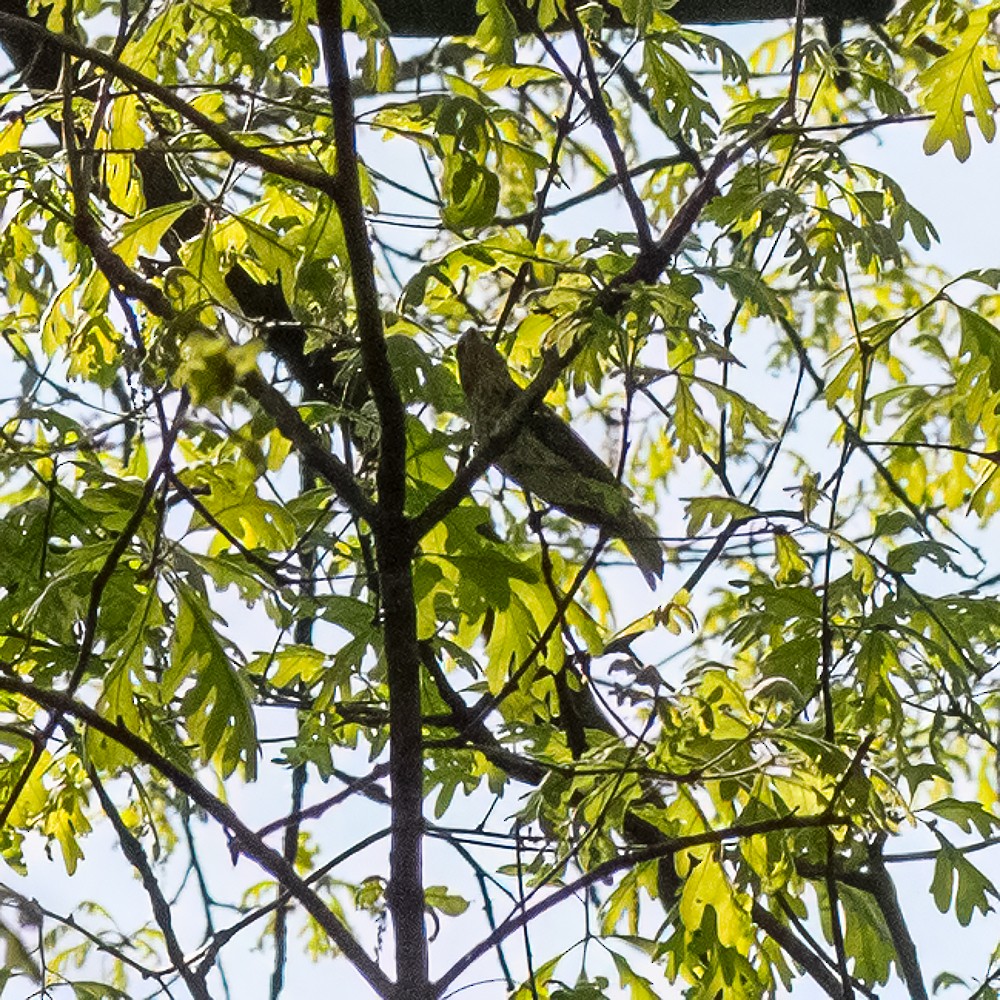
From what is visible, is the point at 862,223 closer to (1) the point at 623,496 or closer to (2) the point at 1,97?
(1) the point at 623,496

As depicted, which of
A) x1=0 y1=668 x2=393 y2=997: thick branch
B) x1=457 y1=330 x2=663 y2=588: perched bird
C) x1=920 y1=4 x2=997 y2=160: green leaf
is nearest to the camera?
x1=0 y1=668 x2=393 y2=997: thick branch

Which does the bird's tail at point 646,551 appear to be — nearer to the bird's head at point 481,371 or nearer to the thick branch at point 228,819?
the bird's head at point 481,371

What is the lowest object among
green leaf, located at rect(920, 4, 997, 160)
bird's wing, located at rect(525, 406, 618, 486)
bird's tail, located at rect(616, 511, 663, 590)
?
bird's tail, located at rect(616, 511, 663, 590)

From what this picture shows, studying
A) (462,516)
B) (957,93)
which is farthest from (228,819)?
(957,93)

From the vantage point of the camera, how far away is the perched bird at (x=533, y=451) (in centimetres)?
108

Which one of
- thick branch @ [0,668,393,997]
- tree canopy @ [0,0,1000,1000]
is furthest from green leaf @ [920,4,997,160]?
thick branch @ [0,668,393,997]

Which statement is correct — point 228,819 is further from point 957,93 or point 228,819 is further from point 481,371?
point 957,93

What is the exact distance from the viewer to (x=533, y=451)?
1.09m

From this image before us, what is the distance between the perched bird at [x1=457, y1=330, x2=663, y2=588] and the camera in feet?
3.53

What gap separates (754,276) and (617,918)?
621 mm

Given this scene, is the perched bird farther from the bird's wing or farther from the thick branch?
the thick branch

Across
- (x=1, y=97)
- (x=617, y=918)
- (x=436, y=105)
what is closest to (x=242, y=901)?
(x=617, y=918)

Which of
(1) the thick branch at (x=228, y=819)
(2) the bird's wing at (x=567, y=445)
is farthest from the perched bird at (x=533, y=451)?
(1) the thick branch at (x=228, y=819)

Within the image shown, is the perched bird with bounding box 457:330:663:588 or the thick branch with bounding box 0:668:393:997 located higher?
the perched bird with bounding box 457:330:663:588
